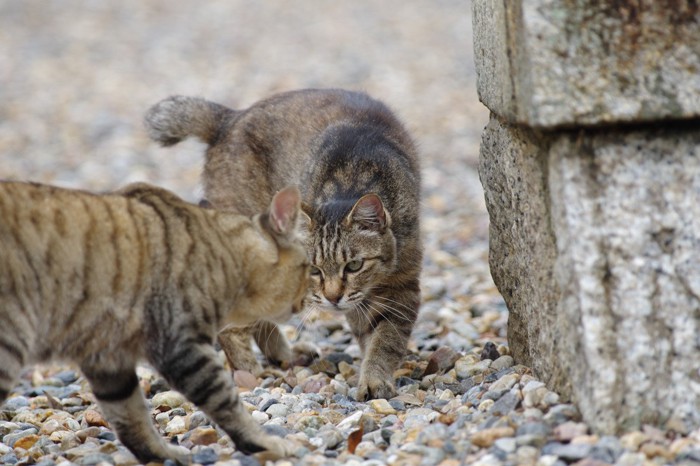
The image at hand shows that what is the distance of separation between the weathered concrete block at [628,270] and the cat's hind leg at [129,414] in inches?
65.7

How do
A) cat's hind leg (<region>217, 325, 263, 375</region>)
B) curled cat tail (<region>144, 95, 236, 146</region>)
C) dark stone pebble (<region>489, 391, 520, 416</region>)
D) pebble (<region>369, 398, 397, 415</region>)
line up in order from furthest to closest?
curled cat tail (<region>144, 95, 236, 146</region>)
cat's hind leg (<region>217, 325, 263, 375</region>)
pebble (<region>369, 398, 397, 415</region>)
dark stone pebble (<region>489, 391, 520, 416</region>)

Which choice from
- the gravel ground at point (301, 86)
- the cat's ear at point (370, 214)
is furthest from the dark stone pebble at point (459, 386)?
the cat's ear at point (370, 214)

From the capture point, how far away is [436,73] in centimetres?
1614

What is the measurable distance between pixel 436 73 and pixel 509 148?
467 inches

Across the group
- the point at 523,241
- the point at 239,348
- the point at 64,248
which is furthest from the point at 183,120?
the point at 523,241

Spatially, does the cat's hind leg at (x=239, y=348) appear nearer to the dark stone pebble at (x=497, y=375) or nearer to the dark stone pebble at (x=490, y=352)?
the dark stone pebble at (x=490, y=352)

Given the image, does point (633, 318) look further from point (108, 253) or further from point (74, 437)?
point (74, 437)

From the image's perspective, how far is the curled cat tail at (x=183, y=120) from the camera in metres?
6.44

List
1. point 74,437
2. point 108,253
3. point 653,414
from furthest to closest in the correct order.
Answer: point 74,437, point 108,253, point 653,414

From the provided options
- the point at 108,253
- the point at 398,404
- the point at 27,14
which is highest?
the point at 27,14

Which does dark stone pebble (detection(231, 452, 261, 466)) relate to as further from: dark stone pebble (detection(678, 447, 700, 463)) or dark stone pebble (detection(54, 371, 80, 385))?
dark stone pebble (detection(54, 371, 80, 385))

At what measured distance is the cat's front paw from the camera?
16.6 feet

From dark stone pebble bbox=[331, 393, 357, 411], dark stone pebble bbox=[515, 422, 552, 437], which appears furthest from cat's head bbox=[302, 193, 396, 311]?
dark stone pebble bbox=[515, 422, 552, 437]

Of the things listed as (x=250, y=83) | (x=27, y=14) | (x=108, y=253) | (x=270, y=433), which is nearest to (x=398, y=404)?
(x=270, y=433)
